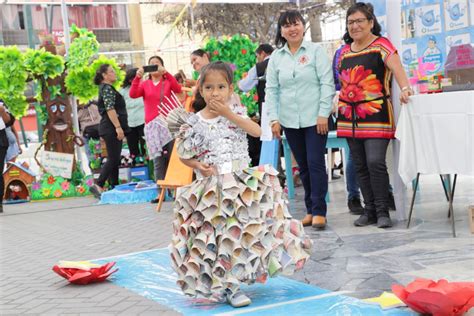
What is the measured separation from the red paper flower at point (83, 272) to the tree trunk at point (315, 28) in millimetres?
20706

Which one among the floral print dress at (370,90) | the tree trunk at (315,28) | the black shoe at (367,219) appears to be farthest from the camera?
the tree trunk at (315,28)

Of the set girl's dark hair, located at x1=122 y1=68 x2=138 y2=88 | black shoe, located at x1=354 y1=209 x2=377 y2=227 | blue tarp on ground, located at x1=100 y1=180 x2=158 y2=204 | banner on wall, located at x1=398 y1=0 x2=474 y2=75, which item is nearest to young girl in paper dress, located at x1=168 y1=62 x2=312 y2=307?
black shoe, located at x1=354 y1=209 x2=377 y2=227

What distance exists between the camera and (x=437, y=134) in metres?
5.64

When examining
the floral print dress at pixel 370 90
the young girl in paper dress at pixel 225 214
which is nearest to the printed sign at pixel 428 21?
the floral print dress at pixel 370 90

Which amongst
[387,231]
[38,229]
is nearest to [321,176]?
[387,231]

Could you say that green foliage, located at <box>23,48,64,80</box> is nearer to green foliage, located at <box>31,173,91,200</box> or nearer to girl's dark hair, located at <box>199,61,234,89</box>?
green foliage, located at <box>31,173,91,200</box>

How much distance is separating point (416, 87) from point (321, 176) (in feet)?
4.41

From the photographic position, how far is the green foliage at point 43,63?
11453mm

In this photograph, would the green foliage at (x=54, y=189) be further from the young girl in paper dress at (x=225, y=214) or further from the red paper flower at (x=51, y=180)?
the young girl in paper dress at (x=225, y=214)

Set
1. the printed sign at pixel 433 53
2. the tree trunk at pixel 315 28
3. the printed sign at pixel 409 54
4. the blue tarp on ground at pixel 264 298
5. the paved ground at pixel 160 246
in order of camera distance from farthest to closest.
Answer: the tree trunk at pixel 315 28 → the printed sign at pixel 409 54 → the printed sign at pixel 433 53 → the paved ground at pixel 160 246 → the blue tarp on ground at pixel 264 298

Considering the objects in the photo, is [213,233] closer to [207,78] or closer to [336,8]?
[207,78]

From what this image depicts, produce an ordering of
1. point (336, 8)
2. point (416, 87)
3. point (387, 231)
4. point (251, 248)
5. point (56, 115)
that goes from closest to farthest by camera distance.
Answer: point (251, 248) < point (387, 231) < point (416, 87) < point (56, 115) < point (336, 8)

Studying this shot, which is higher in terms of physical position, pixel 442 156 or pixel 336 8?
pixel 336 8

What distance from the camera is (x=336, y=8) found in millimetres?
26109
